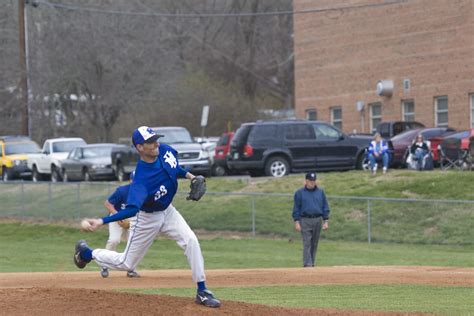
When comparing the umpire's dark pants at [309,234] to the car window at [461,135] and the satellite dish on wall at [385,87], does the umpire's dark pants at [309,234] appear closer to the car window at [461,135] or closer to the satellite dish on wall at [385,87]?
the car window at [461,135]

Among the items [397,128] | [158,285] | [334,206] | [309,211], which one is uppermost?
[397,128]

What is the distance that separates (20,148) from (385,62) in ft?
59.9

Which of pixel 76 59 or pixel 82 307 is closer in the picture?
pixel 82 307

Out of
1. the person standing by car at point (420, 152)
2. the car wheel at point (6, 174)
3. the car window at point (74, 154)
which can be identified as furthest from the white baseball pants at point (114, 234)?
the car wheel at point (6, 174)

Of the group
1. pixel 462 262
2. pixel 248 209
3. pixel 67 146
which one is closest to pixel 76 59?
pixel 67 146

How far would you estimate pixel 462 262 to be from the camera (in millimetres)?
21906

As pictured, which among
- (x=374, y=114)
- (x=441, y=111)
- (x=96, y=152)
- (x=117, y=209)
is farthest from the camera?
(x=374, y=114)

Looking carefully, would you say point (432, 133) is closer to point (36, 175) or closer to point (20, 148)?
point (36, 175)

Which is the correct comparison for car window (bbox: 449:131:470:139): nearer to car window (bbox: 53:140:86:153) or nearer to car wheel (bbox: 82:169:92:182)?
car wheel (bbox: 82:169:92:182)

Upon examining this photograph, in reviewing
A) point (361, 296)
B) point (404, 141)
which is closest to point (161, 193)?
point (361, 296)

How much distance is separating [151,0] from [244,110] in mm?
13917

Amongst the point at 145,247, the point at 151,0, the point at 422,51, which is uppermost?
the point at 151,0

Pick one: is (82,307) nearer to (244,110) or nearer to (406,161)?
(406,161)

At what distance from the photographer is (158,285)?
1600 cm
